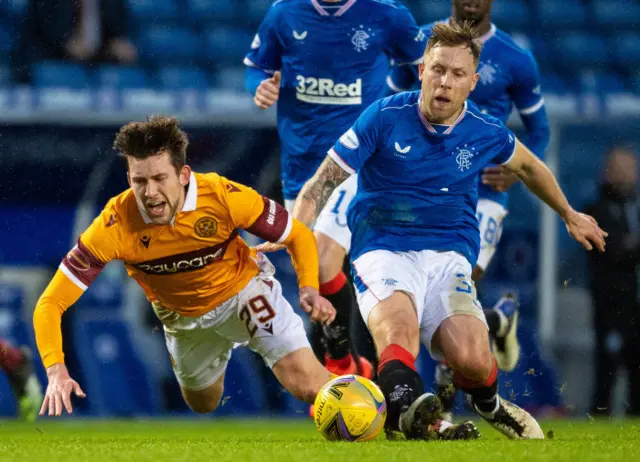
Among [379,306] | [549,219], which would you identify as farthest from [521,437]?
[549,219]

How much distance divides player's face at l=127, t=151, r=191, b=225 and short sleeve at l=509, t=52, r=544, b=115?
2964mm

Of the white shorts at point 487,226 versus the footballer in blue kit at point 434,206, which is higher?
the footballer in blue kit at point 434,206

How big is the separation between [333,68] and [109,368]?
162 inches

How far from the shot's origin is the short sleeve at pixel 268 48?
8.02m

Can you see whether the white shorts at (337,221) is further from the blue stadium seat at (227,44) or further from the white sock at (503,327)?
the blue stadium seat at (227,44)

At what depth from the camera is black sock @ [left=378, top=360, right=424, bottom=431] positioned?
580 centimetres

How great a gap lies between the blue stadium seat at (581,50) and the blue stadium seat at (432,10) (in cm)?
129

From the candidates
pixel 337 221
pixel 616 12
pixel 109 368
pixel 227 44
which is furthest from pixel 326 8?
pixel 616 12

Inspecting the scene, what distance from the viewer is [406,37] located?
789cm

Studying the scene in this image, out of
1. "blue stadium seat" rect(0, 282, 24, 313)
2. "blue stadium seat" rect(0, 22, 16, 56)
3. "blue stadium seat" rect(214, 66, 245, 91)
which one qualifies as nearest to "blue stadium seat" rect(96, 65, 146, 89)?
"blue stadium seat" rect(214, 66, 245, 91)

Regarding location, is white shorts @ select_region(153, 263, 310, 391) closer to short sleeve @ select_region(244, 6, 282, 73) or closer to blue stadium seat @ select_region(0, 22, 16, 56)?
short sleeve @ select_region(244, 6, 282, 73)

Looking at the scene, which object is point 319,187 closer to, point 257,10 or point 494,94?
point 494,94

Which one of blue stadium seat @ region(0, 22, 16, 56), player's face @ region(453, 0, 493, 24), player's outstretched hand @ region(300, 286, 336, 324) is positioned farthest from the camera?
blue stadium seat @ region(0, 22, 16, 56)

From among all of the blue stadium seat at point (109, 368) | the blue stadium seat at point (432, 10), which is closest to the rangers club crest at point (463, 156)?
the blue stadium seat at point (109, 368)
